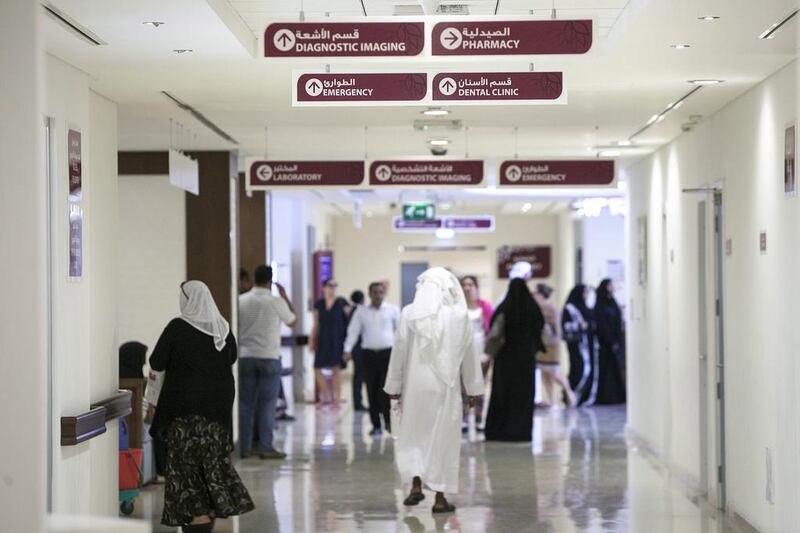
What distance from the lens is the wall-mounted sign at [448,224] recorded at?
22734 millimetres

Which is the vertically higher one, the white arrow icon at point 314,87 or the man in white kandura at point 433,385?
the white arrow icon at point 314,87

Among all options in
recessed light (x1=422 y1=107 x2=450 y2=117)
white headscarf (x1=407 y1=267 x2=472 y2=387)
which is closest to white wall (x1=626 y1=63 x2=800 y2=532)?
white headscarf (x1=407 y1=267 x2=472 y2=387)

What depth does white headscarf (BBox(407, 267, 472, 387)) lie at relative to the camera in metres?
9.01

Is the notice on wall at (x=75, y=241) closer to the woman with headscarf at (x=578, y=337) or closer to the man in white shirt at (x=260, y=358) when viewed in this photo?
the man in white shirt at (x=260, y=358)

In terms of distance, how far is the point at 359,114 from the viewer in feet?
32.8

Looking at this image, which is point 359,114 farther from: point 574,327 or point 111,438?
point 574,327

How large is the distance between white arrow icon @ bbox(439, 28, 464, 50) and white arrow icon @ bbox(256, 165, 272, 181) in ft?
18.1

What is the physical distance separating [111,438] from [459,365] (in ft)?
8.21

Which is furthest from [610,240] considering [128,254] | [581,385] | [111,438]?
[111,438]

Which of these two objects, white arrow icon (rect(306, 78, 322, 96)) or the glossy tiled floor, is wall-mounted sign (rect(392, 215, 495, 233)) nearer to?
the glossy tiled floor

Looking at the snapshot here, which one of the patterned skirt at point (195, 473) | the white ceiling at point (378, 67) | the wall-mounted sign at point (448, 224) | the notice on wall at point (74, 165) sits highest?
the white ceiling at point (378, 67)

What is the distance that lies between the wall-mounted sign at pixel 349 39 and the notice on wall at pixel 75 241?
6.94ft

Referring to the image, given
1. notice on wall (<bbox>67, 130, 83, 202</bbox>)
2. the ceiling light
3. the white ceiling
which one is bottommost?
notice on wall (<bbox>67, 130, 83, 202</bbox>)

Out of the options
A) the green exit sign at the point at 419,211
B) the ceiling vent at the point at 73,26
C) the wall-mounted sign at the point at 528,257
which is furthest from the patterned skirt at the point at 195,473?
the wall-mounted sign at the point at 528,257
